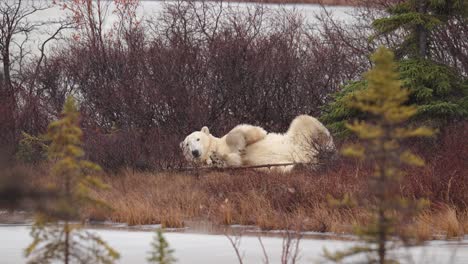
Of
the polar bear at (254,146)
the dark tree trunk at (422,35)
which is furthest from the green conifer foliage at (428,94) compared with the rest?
the polar bear at (254,146)

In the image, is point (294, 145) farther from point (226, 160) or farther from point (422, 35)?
point (422, 35)

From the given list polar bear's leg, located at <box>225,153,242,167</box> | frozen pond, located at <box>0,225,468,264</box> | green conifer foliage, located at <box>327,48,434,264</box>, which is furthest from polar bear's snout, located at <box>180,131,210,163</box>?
green conifer foliage, located at <box>327,48,434,264</box>

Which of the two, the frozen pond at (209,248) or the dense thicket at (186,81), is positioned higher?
the dense thicket at (186,81)

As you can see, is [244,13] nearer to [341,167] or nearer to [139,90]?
[139,90]

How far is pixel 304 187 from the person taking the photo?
11375 millimetres

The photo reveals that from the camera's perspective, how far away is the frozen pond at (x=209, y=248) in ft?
26.3

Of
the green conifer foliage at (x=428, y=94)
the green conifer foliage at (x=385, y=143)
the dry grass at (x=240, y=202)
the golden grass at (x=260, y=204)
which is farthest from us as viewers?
the green conifer foliage at (x=428, y=94)

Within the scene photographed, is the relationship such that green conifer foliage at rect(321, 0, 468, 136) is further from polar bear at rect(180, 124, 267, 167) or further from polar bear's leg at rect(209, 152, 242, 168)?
polar bear's leg at rect(209, 152, 242, 168)

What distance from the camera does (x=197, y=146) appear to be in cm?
1458

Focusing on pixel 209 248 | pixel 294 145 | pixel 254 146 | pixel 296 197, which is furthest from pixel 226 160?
pixel 209 248

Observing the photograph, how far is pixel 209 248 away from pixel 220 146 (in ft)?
20.1

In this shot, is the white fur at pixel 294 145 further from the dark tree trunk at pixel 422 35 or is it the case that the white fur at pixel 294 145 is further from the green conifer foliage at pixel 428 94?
the dark tree trunk at pixel 422 35

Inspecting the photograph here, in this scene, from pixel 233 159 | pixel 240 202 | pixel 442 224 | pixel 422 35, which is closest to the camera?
pixel 442 224

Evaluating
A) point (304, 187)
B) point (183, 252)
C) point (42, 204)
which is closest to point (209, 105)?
point (304, 187)
